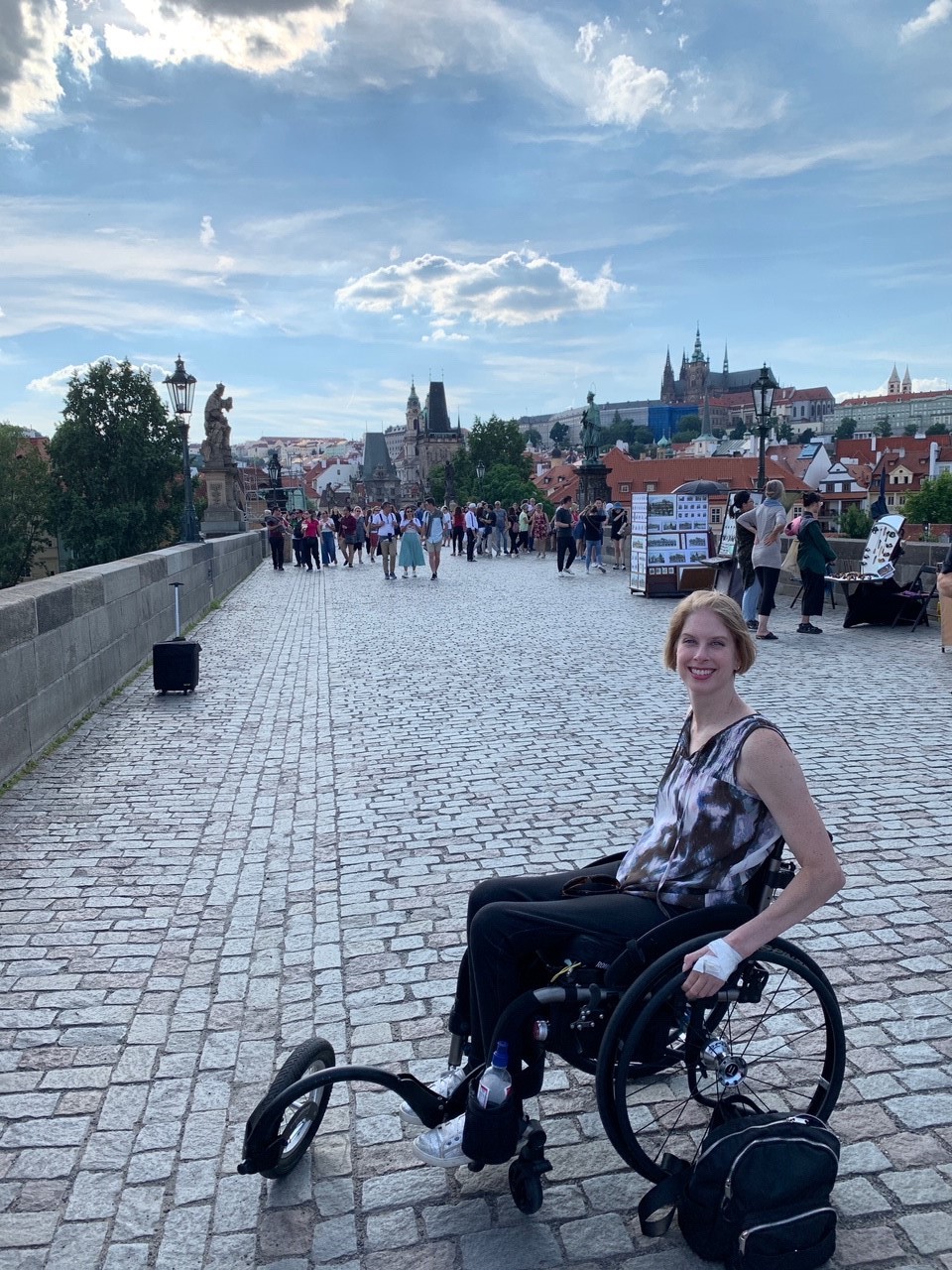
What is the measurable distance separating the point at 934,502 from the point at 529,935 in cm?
9431

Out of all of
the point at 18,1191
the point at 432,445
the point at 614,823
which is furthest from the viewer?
the point at 432,445

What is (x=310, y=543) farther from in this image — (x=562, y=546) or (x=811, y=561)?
(x=811, y=561)

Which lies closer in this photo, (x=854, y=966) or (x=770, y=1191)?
(x=770, y=1191)

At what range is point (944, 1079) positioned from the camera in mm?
3260

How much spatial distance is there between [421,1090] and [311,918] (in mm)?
1811

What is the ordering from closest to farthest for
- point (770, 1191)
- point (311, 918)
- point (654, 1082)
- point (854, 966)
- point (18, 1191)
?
point (770, 1191)
point (18, 1191)
point (654, 1082)
point (854, 966)
point (311, 918)

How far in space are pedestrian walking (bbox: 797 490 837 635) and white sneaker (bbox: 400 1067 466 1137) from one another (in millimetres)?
10754

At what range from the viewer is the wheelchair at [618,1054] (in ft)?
8.58

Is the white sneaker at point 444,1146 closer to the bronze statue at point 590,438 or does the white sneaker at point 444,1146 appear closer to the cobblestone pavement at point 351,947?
the cobblestone pavement at point 351,947

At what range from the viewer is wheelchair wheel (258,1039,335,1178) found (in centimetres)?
287

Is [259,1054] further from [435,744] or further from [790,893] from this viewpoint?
[435,744]

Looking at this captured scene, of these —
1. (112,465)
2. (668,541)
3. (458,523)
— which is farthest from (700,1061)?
(112,465)

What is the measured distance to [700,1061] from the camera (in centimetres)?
285

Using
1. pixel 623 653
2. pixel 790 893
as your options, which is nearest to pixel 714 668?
pixel 790 893
